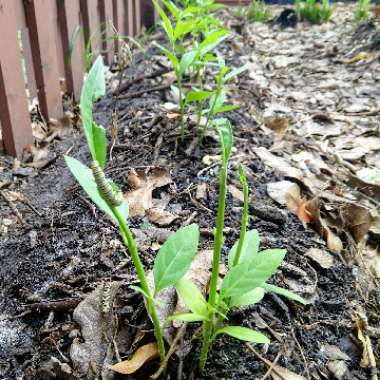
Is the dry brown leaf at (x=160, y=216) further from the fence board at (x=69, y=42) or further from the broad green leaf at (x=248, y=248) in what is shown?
the fence board at (x=69, y=42)

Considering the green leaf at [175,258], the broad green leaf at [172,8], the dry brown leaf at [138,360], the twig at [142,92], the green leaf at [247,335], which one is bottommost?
the dry brown leaf at [138,360]

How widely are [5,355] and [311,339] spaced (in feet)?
2.39

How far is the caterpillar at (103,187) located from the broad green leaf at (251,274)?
0.27 metres

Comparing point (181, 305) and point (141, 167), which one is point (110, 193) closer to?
point (181, 305)

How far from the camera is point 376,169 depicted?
1.93 metres

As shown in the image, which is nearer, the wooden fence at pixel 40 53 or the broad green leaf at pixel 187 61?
the broad green leaf at pixel 187 61

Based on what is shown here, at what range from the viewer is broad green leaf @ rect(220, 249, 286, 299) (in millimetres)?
802

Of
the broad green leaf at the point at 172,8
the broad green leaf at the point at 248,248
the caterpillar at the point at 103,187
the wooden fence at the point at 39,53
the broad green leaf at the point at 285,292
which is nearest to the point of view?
the caterpillar at the point at 103,187

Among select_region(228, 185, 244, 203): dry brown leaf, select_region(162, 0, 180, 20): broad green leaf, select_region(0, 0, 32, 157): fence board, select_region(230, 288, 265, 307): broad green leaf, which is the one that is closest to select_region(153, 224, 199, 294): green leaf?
select_region(230, 288, 265, 307): broad green leaf

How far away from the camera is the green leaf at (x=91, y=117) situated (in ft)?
2.64

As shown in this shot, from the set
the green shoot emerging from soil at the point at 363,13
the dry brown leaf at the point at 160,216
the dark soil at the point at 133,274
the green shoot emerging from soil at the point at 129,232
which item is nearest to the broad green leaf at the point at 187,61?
the dark soil at the point at 133,274

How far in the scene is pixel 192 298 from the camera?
2.82 feet

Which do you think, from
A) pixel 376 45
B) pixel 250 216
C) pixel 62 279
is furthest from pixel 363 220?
pixel 376 45

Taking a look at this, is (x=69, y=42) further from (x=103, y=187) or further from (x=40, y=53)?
(x=103, y=187)
